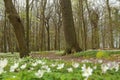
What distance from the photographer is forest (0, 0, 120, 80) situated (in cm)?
327

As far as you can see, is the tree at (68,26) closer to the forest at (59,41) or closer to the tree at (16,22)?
the forest at (59,41)

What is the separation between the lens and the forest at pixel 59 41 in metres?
3.27

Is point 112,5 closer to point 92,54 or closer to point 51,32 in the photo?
point 51,32

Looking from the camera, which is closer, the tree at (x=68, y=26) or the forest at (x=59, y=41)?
the forest at (x=59, y=41)

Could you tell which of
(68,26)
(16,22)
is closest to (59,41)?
(68,26)

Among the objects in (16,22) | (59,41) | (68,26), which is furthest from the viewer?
(59,41)

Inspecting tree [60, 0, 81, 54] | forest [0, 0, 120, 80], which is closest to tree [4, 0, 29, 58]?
forest [0, 0, 120, 80]

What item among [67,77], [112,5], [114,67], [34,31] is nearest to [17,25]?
[114,67]

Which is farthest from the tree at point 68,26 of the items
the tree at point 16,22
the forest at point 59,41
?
the tree at point 16,22

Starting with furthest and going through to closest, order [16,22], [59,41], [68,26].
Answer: [59,41]
[68,26]
[16,22]

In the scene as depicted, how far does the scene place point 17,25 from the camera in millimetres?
13906

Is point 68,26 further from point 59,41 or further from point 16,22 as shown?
point 59,41

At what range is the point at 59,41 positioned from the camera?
4400cm

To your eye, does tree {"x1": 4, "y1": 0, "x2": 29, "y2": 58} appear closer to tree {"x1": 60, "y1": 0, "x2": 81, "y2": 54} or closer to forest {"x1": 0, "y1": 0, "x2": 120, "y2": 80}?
forest {"x1": 0, "y1": 0, "x2": 120, "y2": 80}
